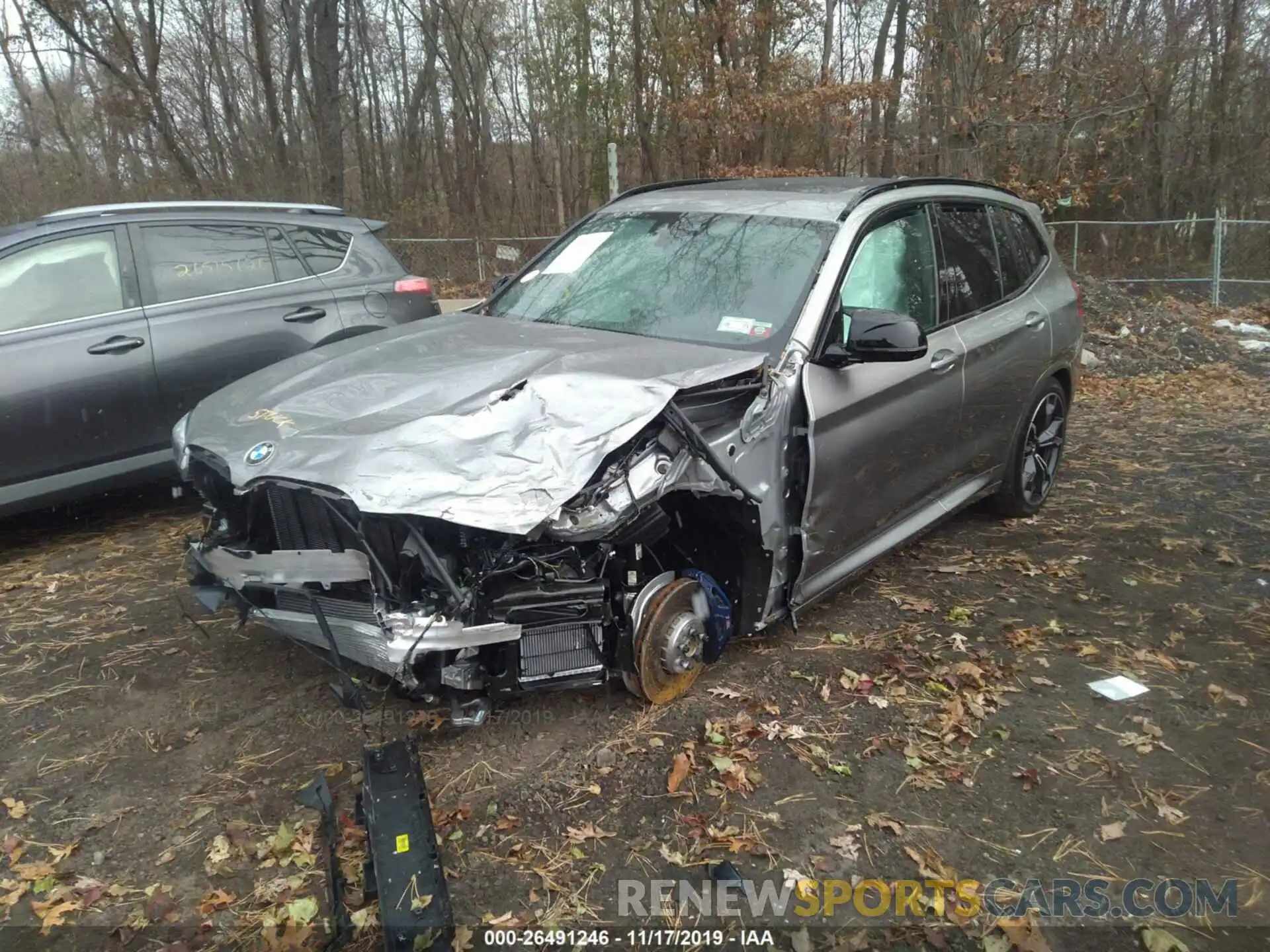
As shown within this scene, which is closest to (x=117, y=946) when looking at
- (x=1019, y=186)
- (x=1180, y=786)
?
(x=1180, y=786)

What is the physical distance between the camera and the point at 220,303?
554 centimetres

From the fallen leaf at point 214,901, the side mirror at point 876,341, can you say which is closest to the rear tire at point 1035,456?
the side mirror at point 876,341

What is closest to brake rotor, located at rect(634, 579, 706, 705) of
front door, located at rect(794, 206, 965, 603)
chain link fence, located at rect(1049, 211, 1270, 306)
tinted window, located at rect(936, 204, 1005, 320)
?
front door, located at rect(794, 206, 965, 603)

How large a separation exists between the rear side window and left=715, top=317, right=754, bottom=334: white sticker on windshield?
2.14 meters

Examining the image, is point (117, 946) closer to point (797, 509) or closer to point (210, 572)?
point (210, 572)

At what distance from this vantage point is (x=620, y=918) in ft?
8.59

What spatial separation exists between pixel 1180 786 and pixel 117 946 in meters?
3.41

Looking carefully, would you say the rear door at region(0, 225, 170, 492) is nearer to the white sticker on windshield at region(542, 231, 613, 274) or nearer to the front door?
the white sticker on windshield at region(542, 231, 613, 274)

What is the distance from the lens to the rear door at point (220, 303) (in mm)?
5266

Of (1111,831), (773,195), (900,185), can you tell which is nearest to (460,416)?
(773,195)

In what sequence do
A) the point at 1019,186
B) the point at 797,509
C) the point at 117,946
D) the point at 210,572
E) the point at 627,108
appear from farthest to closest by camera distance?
the point at 627,108, the point at 1019,186, the point at 797,509, the point at 210,572, the point at 117,946

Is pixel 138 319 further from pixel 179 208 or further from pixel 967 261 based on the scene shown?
pixel 967 261

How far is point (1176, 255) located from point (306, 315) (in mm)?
15890

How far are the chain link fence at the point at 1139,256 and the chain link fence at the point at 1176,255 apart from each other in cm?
1
